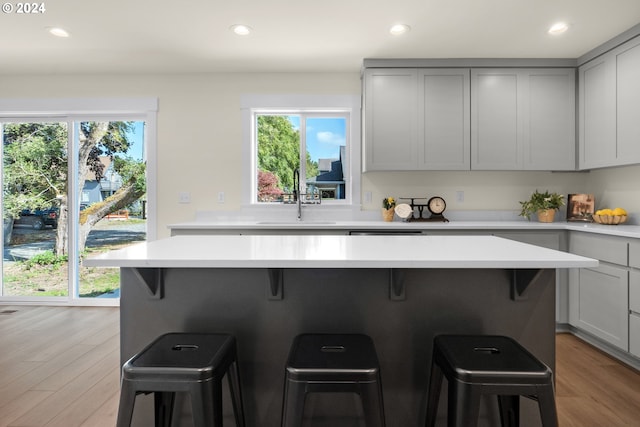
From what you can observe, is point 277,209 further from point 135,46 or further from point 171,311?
point 171,311

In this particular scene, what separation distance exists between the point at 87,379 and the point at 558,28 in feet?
13.4

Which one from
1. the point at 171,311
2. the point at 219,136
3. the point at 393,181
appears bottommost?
the point at 171,311

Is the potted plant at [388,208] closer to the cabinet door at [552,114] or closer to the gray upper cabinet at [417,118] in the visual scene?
the gray upper cabinet at [417,118]

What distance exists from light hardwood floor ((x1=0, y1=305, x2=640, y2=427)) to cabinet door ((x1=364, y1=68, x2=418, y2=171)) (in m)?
2.00

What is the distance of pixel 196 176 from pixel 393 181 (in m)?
2.02

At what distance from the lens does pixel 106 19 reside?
271cm

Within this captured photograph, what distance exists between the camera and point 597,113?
319cm

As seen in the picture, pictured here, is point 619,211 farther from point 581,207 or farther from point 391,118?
point 391,118

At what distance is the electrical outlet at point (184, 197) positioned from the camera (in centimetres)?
383

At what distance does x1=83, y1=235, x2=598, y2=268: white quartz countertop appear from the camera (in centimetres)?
126

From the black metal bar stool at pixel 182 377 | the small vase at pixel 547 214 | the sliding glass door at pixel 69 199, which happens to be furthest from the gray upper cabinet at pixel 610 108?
the sliding glass door at pixel 69 199

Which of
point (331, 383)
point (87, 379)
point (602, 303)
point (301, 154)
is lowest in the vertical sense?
point (87, 379)

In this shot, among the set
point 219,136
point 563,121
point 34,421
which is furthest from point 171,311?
point 563,121

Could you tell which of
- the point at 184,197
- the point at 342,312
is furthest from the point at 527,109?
the point at 184,197
